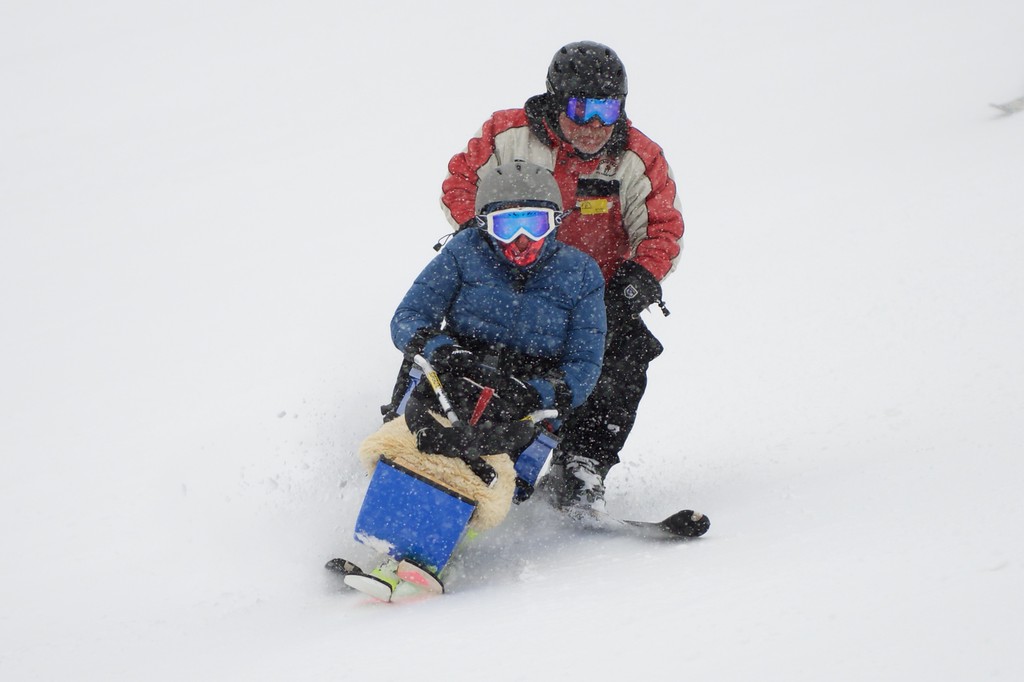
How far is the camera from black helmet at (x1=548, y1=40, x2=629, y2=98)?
363cm

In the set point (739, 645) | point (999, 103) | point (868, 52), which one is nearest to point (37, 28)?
point (868, 52)

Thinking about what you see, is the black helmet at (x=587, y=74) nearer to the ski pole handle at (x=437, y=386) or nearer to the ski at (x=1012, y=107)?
the ski pole handle at (x=437, y=386)

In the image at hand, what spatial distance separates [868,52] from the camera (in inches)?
763

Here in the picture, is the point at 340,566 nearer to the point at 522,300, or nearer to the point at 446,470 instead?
the point at 446,470

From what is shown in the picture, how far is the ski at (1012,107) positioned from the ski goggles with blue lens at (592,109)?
12.6 m

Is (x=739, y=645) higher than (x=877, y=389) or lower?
lower

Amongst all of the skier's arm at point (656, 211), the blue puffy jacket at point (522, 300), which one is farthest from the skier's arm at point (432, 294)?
the skier's arm at point (656, 211)

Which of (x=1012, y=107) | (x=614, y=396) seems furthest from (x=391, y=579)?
(x=1012, y=107)

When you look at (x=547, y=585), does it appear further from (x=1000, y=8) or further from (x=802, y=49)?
(x=1000, y=8)

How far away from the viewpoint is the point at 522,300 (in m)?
3.56

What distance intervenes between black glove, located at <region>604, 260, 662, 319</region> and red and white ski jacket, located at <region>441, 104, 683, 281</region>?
0.06m

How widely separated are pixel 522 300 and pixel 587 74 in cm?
98

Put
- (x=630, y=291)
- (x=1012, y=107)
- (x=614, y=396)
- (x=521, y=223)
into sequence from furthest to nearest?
(x=1012, y=107) < (x=614, y=396) < (x=630, y=291) < (x=521, y=223)

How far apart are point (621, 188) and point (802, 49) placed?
1826cm
